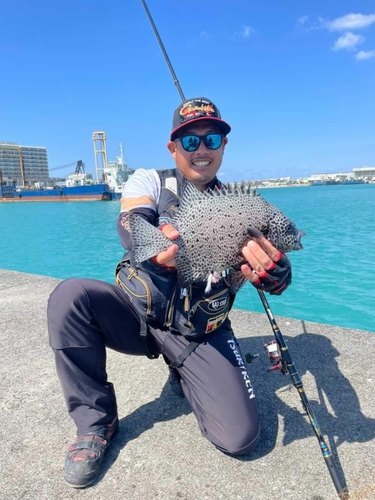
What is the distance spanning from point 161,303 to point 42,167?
18077cm

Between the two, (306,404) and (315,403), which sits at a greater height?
(306,404)

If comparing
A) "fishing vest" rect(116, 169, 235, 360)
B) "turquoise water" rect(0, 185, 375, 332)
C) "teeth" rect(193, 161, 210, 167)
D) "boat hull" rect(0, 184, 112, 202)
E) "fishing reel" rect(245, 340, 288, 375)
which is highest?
"teeth" rect(193, 161, 210, 167)

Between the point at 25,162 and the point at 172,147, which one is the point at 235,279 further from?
the point at 25,162

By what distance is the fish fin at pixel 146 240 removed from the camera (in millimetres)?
2342

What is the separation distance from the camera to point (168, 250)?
2.30m

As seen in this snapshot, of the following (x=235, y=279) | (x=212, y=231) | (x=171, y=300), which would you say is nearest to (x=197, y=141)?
(x=212, y=231)

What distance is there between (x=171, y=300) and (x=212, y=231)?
71 centimetres

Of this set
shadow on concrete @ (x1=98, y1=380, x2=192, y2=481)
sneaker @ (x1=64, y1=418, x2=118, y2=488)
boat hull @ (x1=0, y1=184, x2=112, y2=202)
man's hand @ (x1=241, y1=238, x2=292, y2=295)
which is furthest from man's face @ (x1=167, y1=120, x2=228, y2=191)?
boat hull @ (x1=0, y1=184, x2=112, y2=202)

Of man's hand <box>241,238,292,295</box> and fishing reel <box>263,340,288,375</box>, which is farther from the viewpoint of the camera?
fishing reel <box>263,340,288,375</box>

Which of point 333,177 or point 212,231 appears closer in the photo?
point 212,231

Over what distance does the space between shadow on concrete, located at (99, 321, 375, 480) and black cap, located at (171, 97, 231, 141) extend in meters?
2.21

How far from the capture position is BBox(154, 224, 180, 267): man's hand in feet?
7.56

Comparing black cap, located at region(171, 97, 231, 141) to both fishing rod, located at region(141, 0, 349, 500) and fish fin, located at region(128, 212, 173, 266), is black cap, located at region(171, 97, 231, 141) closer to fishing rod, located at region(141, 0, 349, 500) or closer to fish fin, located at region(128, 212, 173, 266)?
fish fin, located at region(128, 212, 173, 266)

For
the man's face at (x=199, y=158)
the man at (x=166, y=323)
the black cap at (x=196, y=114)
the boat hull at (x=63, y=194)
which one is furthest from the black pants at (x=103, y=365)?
the boat hull at (x=63, y=194)
